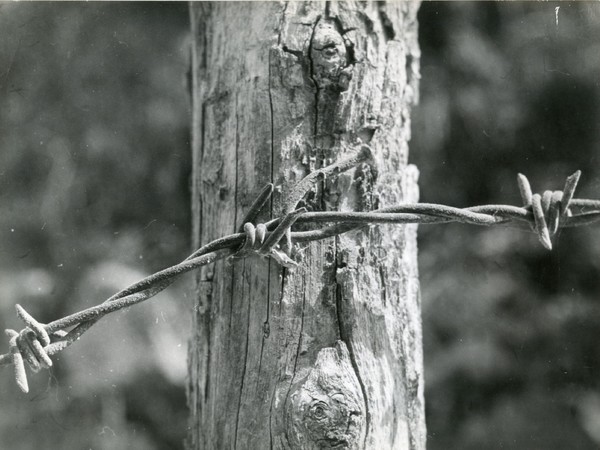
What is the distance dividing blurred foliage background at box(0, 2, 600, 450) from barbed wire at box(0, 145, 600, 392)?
5.62 ft

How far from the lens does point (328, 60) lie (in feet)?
5.04

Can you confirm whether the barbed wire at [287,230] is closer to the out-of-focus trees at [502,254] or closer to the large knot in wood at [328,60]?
the large knot in wood at [328,60]

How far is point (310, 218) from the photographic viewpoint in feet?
4.66

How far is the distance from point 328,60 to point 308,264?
1.41 feet

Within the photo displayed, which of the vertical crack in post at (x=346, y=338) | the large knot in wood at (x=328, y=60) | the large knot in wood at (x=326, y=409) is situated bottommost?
the large knot in wood at (x=326, y=409)

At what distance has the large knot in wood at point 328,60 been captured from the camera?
1533 mm

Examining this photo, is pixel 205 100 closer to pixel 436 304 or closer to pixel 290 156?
pixel 290 156

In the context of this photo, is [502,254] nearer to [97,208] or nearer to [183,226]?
[183,226]

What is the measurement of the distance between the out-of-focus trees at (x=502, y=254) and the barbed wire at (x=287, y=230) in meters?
1.81

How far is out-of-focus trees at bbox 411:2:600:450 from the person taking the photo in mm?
3363

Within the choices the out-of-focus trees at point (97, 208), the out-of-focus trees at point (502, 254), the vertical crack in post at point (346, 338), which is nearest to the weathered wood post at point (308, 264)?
the vertical crack in post at point (346, 338)

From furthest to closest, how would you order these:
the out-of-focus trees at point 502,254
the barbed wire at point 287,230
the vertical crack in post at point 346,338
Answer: the out-of-focus trees at point 502,254 → the vertical crack in post at point 346,338 → the barbed wire at point 287,230

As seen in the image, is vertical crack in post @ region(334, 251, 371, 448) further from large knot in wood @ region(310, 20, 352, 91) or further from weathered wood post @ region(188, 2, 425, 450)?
large knot in wood @ region(310, 20, 352, 91)

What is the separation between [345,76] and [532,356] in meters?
2.54
